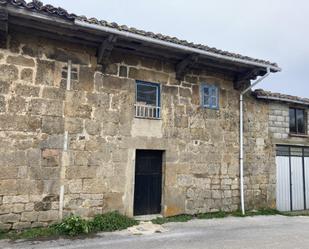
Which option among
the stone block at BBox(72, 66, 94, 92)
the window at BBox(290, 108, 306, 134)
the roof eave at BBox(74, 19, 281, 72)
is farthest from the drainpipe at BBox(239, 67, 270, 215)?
the stone block at BBox(72, 66, 94, 92)

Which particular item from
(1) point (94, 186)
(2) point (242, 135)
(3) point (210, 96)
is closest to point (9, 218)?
(1) point (94, 186)

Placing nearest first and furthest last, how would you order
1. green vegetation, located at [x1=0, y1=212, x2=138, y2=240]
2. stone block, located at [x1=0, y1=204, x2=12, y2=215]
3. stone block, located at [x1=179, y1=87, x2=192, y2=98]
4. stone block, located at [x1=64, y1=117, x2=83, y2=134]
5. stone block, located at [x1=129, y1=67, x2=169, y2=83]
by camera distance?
green vegetation, located at [x1=0, y1=212, x2=138, y2=240]
stone block, located at [x1=0, y1=204, x2=12, y2=215]
stone block, located at [x1=64, y1=117, x2=83, y2=134]
stone block, located at [x1=129, y1=67, x2=169, y2=83]
stone block, located at [x1=179, y1=87, x2=192, y2=98]

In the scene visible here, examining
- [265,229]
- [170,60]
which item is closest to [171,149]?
[170,60]

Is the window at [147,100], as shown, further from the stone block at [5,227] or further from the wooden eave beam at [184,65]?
the stone block at [5,227]

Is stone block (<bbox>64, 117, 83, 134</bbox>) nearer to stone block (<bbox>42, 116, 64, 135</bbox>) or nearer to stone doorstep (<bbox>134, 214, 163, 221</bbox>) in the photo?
stone block (<bbox>42, 116, 64, 135</bbox>)

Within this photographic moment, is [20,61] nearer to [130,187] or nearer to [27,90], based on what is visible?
[27,90]

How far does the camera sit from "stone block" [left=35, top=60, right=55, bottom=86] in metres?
7.65

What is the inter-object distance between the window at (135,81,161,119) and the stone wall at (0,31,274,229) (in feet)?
0.56

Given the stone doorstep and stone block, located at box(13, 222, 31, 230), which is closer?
stone block, located at box(13, 222, 31, 230)

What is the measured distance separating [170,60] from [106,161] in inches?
133

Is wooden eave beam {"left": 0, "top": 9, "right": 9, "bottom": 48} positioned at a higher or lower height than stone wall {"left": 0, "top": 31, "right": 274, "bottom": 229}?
higher

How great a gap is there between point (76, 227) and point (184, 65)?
5047mm

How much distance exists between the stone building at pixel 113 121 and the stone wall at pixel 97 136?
2 cm

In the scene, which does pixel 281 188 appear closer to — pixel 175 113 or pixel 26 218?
pixel 175 113
